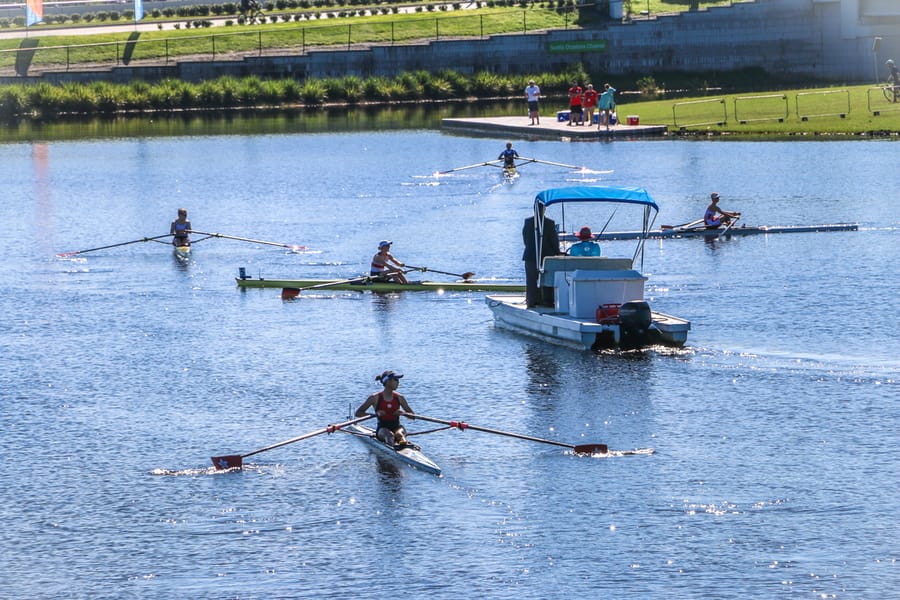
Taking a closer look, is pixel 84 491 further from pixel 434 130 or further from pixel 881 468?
pixel 434 130

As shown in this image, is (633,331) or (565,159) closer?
(633,331)

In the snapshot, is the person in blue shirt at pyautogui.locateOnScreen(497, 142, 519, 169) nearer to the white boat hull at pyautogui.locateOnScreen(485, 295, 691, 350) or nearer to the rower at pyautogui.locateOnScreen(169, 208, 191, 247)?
the rower at pyautogui.locateOnScreen(169, 208, 191, 247)

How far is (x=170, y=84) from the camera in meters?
111

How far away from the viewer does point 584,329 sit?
124 feet

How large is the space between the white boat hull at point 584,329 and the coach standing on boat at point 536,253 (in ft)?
0.94

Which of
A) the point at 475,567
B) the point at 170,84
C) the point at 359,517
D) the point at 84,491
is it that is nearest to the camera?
the point at 475,567

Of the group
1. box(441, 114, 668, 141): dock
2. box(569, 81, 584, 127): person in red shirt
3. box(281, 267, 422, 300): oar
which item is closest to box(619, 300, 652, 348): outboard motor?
box(281, 267, 422, 300): oar

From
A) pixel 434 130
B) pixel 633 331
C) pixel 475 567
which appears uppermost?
pixel 434 130

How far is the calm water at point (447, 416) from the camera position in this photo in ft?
82.3

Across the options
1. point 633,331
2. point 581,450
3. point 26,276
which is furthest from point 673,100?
point 581,450

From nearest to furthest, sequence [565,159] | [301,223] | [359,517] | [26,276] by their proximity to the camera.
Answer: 1. [359,517]
2. [26,276]
3. [301,223]
4. [565,159]

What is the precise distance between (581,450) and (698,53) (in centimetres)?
8696

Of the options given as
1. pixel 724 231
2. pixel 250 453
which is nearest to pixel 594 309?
pixel 250 453

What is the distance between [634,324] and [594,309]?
1605mm
